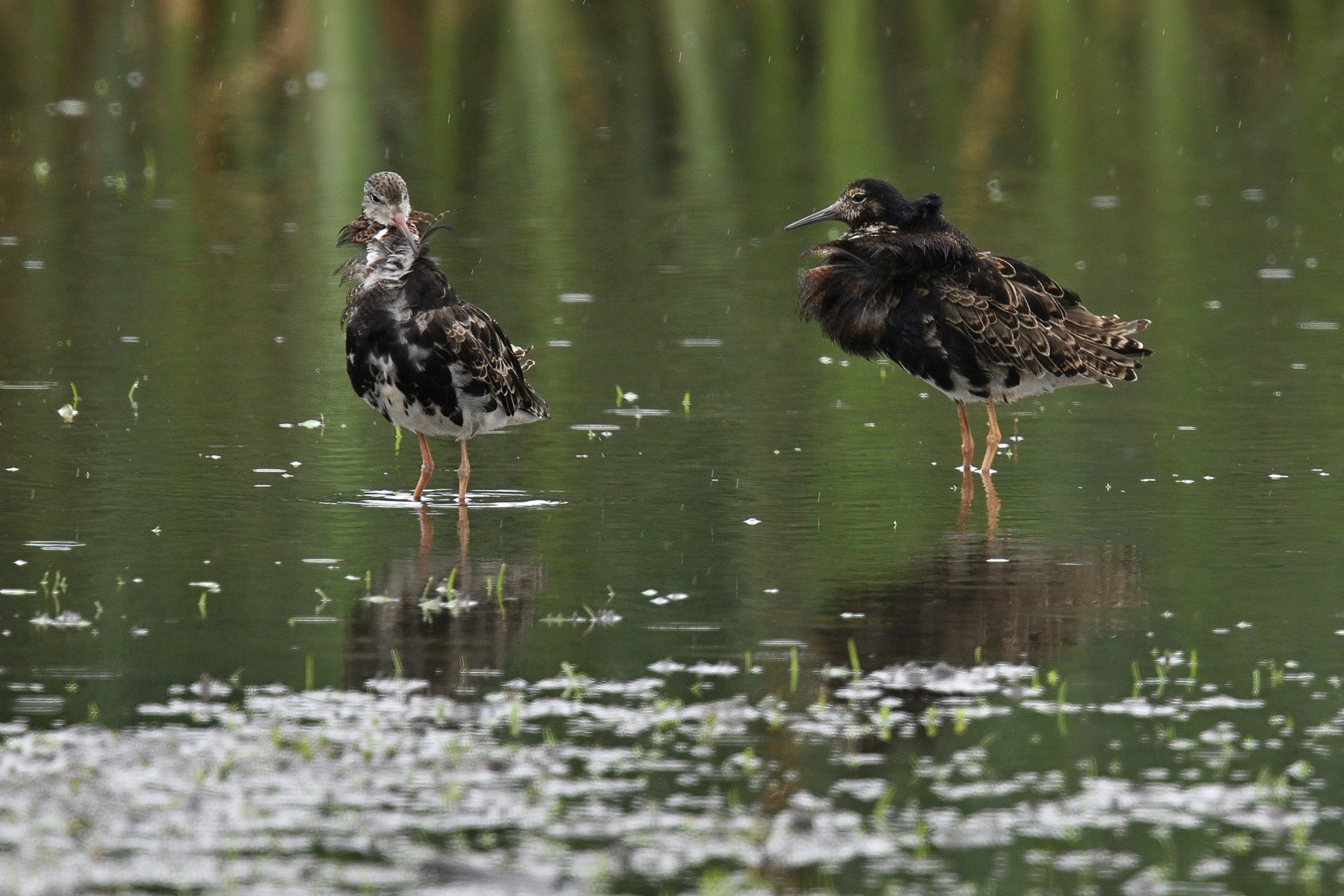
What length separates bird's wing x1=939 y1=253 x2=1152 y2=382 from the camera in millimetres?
13070

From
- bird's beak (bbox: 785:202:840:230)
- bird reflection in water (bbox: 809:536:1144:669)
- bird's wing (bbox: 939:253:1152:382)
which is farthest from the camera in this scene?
bird's beak (bbox: 785:202:840:230)

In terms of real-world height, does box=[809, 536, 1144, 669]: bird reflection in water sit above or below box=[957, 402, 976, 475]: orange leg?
below

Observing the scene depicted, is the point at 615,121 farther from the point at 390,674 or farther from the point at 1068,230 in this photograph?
the point at 390,674

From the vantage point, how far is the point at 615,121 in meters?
30.3

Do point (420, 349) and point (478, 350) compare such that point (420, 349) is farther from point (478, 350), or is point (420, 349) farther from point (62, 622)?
point (62, 622)

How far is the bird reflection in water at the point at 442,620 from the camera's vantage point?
8.52 metres

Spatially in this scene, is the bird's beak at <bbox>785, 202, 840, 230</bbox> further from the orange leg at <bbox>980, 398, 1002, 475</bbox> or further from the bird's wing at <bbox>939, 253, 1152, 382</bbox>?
the orange leg at <bbox>980, 398, 1002, 475</bbox>

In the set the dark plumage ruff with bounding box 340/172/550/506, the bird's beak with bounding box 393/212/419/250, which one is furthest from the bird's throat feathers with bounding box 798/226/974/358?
the bird's beak with bounding box 393/212/419/250

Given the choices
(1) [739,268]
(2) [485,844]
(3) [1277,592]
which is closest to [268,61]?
(1) [739,268]

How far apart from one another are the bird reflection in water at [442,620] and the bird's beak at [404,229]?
192cm

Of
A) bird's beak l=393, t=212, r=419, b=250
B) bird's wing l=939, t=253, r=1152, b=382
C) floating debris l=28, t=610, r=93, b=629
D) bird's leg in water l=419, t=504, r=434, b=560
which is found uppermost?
bird's beak l=393, t=212, r=419, b=250

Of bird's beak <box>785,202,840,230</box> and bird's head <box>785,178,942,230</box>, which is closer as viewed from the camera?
bird's head <box>785,178,942,230</box>

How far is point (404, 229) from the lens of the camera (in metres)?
11.9

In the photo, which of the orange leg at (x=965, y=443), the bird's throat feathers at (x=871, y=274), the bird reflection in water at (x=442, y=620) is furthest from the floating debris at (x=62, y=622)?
the bird's throat feathers at (x=871, y=274)
